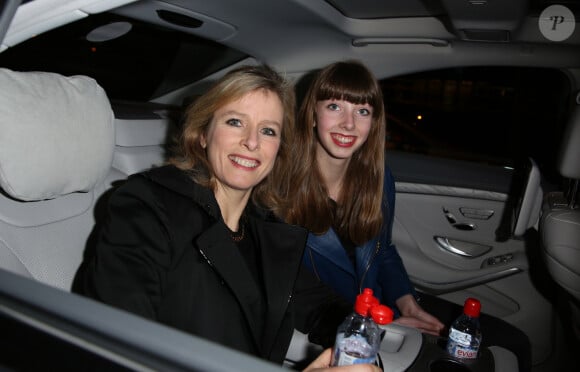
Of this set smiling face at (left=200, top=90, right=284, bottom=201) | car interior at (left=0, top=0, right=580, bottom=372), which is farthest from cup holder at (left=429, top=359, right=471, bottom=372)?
smiling face at (left=200, top=90, right=284, bottom=201)

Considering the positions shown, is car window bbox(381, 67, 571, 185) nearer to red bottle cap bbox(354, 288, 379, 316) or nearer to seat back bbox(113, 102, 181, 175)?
seat back bbox(113, 102, 181, 175)

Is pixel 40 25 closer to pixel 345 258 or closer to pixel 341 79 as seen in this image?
pixel 341 79

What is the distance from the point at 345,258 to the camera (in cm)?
211

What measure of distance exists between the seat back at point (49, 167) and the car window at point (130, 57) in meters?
0.81

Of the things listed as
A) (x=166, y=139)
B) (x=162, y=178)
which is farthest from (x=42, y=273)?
(x=166, y=139)

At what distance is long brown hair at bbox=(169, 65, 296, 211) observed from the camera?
1.52 meters

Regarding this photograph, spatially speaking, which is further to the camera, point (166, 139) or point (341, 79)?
point (166, 139)

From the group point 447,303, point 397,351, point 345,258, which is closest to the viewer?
point 397,351

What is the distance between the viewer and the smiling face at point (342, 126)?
213cm

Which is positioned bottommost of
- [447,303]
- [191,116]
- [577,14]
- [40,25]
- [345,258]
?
[447,303]

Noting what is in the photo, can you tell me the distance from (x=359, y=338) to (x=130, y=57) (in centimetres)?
324

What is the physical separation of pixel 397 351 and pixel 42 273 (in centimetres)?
106

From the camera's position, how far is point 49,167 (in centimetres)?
134

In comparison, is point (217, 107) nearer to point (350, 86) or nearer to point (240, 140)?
point (240, 140)
